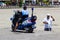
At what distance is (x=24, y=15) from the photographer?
1559 cm

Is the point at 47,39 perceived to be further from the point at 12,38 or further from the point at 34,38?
Answer: the point at 12,38

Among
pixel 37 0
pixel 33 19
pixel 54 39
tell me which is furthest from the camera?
pixel 37 0

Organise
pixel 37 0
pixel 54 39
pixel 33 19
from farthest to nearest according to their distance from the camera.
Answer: pixel 37 0
pixel 33 19
pixel 54 39

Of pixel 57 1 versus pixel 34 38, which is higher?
pixel 34 38

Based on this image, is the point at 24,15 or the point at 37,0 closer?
the point at 24,15

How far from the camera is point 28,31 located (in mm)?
15422

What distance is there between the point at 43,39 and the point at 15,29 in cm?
336

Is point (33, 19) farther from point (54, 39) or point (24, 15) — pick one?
point (54, 39)

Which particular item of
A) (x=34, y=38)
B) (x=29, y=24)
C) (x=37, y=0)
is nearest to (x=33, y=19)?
(x=29, y=24)

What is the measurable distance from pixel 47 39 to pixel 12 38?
5.00ft

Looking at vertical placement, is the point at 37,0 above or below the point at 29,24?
below

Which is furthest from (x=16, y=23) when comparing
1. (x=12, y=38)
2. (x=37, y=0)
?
(x=37, y=0)

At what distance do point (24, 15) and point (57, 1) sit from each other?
7232cm

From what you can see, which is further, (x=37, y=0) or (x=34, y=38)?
(x=37, y=0)
